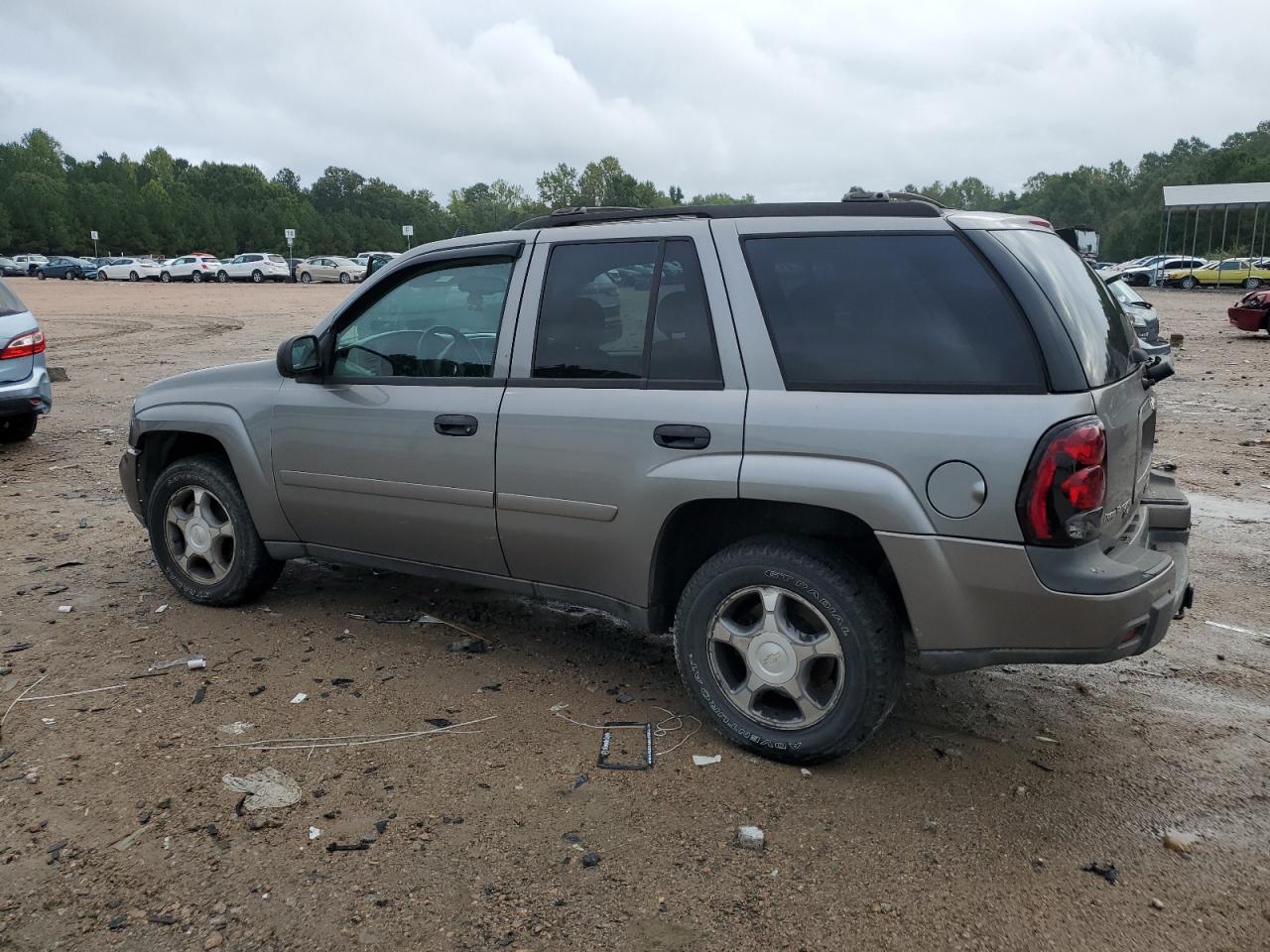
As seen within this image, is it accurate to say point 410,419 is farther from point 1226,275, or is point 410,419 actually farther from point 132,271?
point 132,271

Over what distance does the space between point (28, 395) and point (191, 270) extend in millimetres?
51093

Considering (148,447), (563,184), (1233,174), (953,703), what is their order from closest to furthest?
1. (953,703)
2. (148,447)
3. (1233,174)
4. (563,184)

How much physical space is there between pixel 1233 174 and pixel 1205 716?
329ft

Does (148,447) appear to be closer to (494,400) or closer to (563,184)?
(494,400)

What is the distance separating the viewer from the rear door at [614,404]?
3785mm

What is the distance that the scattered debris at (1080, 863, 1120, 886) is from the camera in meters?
3.08

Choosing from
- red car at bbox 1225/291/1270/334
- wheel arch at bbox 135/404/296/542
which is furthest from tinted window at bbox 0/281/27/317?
red car at bbox 1225/291/1270/334

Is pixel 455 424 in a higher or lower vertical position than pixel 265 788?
higher

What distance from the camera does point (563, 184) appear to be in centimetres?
12900

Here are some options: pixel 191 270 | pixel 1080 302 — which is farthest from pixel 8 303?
pixel 191 270

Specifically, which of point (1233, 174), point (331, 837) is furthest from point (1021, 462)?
point (1233, 174)

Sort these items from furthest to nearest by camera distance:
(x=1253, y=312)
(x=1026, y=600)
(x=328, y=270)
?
(x=328, y=270) < (x=1253, y=312) < (x=1026, y=600)

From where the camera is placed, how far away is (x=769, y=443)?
360cm

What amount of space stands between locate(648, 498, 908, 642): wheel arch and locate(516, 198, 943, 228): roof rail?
3.42ft
